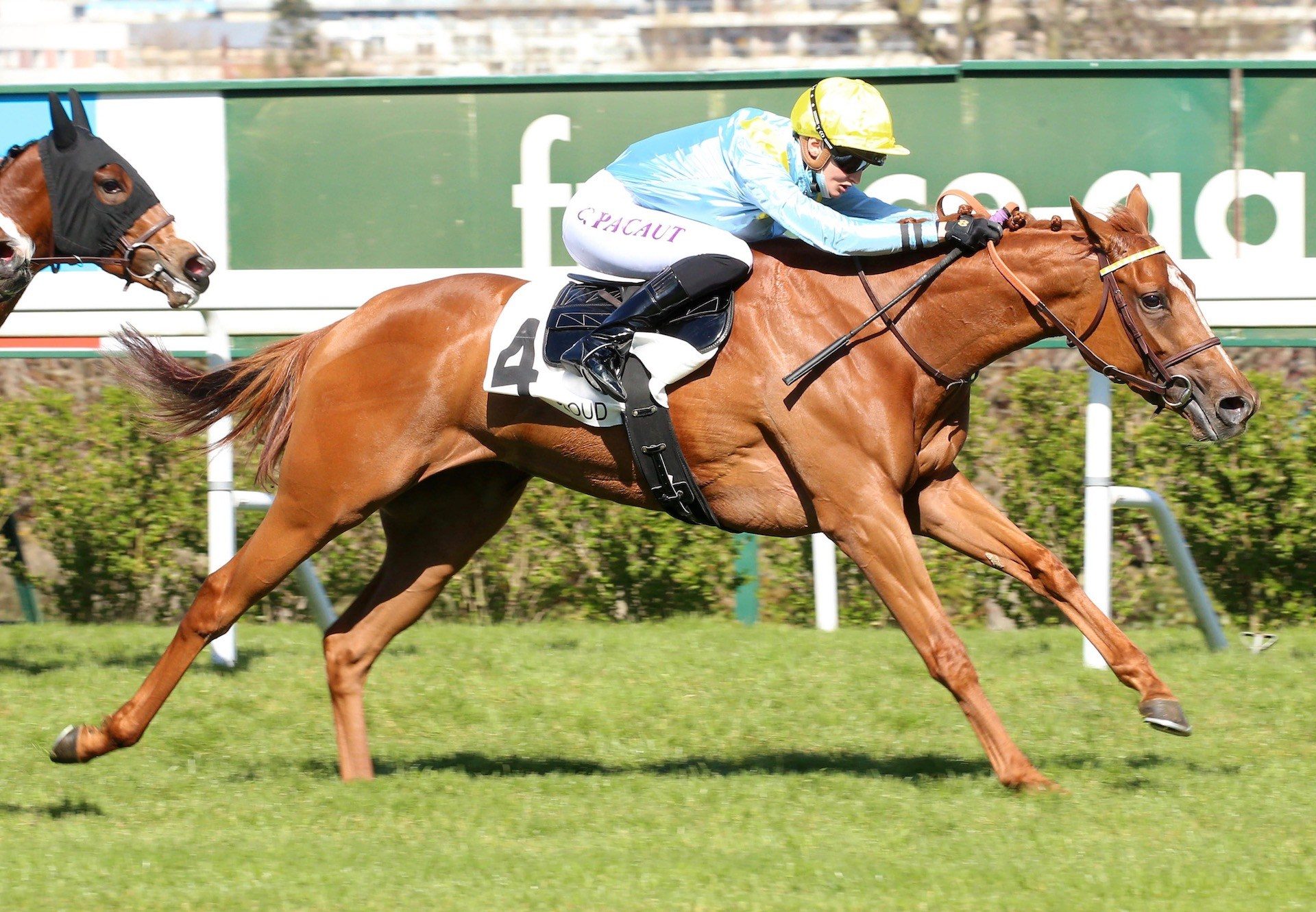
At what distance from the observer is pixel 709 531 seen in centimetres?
709

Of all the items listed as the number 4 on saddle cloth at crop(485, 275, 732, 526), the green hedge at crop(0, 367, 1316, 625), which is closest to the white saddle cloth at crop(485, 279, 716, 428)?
the number 4 on saddle cloth at crop(485, 275, 732, 526)

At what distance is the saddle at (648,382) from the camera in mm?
4410

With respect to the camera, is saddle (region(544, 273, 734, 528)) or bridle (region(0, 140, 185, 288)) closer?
saddle (region(544, 273, 734, 528))

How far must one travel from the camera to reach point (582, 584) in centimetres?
730

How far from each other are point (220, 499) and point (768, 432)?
8.58 ft

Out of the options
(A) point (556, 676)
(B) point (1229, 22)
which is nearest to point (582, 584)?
(A) point (556, 676)

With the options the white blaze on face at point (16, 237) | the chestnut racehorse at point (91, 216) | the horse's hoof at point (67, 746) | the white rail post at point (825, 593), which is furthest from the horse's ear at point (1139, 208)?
the white blaze on face at point (16, 237)

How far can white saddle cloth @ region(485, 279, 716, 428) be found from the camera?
4.39 metres

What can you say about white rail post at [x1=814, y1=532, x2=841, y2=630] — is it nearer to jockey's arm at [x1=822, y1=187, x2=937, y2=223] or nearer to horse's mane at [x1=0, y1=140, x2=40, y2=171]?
jockey's arm at [x1=822, y1=187, x2=937, y2=223]

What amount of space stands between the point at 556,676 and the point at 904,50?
37.5 feet

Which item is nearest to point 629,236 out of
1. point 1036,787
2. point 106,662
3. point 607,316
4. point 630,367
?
point 607,316

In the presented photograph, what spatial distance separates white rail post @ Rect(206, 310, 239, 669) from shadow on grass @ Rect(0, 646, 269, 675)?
3.3 inches

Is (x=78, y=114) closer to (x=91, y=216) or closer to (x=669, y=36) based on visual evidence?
(x=91, y=216)

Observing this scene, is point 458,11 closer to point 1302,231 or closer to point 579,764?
point 1302,231
